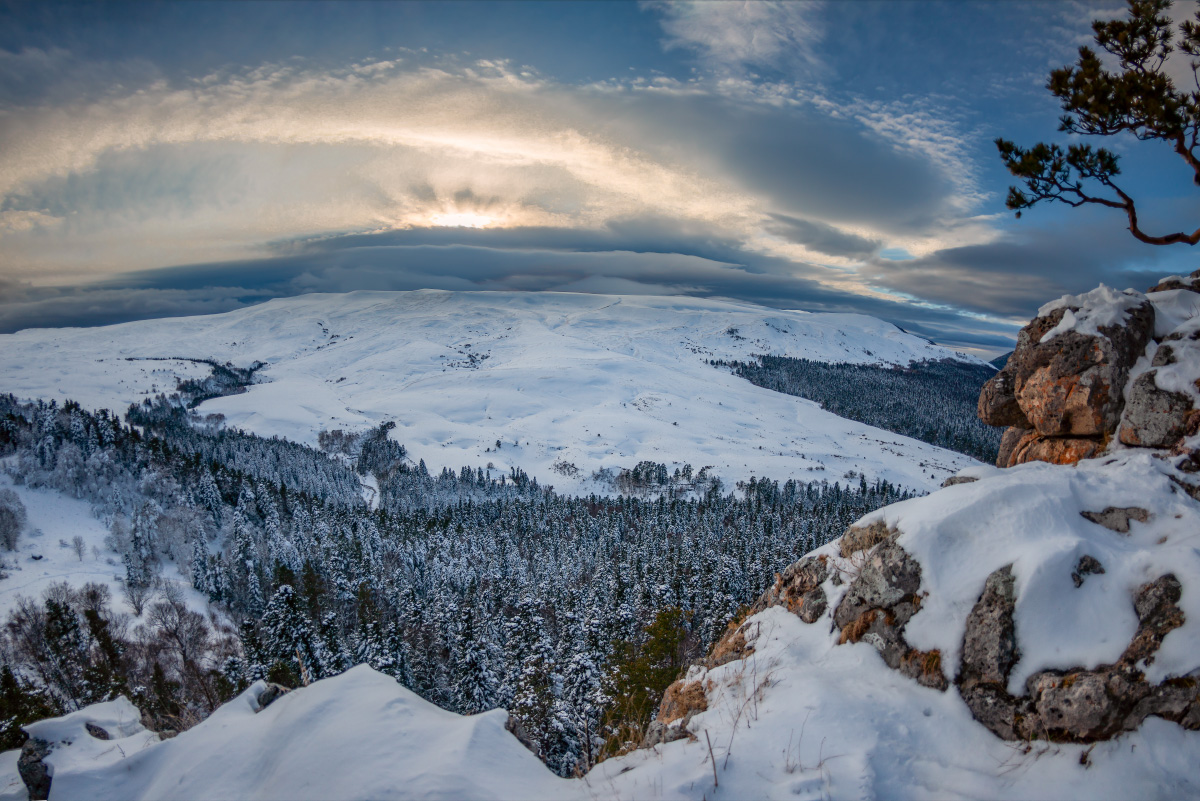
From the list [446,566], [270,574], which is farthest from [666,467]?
[270,574]

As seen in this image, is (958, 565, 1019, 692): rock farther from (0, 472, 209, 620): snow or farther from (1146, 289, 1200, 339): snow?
(0, 472, 209, 620): snow

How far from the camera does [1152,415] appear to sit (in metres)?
10.6

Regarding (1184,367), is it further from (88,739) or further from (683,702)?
(88,739)

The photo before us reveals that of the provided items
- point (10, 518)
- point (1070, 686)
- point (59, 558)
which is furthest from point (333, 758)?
point (10, 518)

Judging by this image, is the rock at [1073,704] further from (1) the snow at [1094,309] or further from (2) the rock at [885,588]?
(1) the snow at [1094,309]

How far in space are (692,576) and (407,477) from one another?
132284 millimetres

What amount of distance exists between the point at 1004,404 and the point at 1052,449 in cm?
219

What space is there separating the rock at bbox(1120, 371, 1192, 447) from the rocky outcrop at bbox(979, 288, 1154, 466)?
0.55m

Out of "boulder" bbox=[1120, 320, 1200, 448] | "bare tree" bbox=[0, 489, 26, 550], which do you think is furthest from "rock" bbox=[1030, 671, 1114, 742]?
"bare tree" bbox=[0, 489, 26, 550]

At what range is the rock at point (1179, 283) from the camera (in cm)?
1308

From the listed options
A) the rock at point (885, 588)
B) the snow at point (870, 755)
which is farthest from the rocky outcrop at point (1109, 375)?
the snow at point (870, 755)

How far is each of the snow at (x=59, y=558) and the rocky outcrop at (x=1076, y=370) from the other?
95108 mm

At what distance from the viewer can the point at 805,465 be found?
183 m

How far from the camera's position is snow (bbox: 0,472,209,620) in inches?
2766
